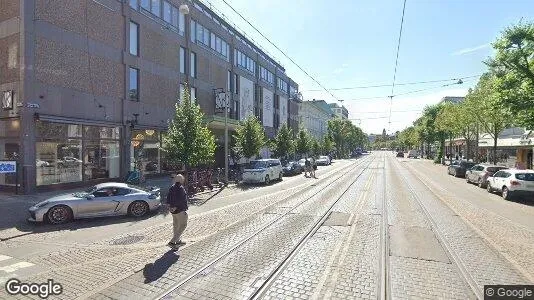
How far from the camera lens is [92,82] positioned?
2148cm

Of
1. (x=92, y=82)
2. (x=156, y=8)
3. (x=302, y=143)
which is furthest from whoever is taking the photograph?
(x=302, y=143)

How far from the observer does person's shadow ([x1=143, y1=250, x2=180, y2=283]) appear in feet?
22.5

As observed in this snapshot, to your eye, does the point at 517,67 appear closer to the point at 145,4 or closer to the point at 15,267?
the point at 15,267

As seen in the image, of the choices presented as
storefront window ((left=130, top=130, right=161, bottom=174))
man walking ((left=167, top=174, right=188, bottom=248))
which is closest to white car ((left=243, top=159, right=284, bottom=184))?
storefront window ((left=130, top=130, right=161, bottom=174))

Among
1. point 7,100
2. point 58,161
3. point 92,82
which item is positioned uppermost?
point 92,82

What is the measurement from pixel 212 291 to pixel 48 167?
54.6ft

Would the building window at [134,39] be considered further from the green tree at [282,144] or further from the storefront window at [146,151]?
the green tree at [282,144]

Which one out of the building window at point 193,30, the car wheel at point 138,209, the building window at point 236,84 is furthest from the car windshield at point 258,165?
the building window at point 236,84

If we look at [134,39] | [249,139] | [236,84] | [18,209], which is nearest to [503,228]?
[18,209]

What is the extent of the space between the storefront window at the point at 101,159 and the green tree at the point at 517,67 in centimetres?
2283

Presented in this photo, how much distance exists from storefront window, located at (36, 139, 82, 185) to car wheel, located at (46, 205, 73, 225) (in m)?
8.15

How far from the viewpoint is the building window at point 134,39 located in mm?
24906

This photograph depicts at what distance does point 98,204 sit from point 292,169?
23.0m

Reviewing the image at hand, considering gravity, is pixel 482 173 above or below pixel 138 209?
above
